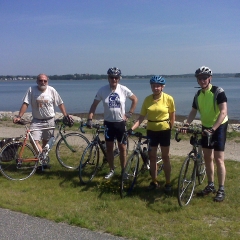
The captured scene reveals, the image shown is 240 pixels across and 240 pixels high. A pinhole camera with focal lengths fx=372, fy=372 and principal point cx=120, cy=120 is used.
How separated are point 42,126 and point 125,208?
2.84 metres

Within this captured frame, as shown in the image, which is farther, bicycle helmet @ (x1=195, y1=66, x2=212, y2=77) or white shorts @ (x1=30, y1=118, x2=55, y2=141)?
white shorts @ (x1=30, y1=118, x2=55, y2=141)

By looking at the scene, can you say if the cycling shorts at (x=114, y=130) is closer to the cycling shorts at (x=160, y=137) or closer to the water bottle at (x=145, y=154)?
the water bottle at (x=145, y=154)

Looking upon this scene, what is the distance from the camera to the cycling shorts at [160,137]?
19.3 ft

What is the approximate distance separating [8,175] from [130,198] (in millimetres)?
2621

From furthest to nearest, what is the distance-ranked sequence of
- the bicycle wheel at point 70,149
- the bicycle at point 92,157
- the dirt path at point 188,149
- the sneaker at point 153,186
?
the dirt path at point 188,149 < the bicycle wheel at point 70,149 < the bicycle at point 92,157 < the sneaker at point 153,186

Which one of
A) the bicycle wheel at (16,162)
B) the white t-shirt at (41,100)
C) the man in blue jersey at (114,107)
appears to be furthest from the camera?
the white t-shirt at (41,100)

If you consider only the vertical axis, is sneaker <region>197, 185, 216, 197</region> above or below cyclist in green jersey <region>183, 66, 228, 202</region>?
below

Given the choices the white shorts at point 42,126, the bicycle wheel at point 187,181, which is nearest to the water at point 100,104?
the white shorts at point 42,126

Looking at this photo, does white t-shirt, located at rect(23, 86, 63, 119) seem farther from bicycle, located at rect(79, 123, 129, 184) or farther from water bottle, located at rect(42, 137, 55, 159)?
bicycle, located at rect(79, 123, 129, 184)

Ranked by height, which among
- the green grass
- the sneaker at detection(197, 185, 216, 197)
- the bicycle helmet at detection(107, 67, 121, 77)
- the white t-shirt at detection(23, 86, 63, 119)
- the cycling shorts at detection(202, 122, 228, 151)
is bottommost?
the green grass

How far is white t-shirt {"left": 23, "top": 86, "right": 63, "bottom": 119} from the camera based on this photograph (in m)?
7.20

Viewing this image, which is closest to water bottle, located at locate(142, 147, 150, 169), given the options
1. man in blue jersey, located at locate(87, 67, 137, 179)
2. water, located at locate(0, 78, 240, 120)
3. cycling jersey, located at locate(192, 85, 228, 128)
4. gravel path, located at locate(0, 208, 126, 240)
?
man in blue jersey, located at locate(87, 67, 137, 179)

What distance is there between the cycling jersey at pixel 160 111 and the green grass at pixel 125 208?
1.11m

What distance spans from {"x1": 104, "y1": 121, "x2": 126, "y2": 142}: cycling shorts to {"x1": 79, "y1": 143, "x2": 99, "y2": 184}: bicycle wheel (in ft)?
1.21
